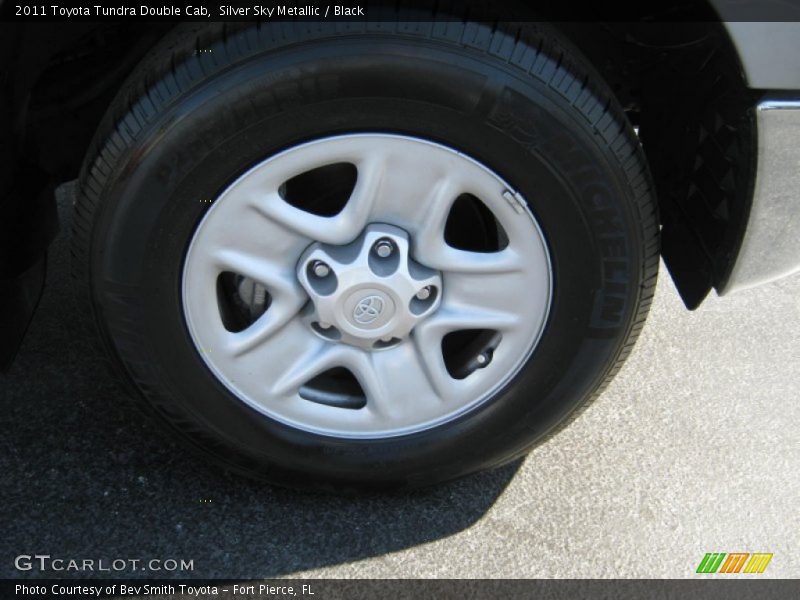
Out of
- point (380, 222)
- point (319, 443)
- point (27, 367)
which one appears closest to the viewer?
point (380, 222)

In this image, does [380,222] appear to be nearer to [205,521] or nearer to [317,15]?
[317,15]

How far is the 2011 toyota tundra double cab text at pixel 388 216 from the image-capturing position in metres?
1.54

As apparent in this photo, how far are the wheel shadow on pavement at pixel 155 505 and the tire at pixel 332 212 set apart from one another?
108 mm

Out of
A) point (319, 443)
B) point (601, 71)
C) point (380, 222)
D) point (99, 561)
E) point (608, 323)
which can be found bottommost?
point (99, 561)

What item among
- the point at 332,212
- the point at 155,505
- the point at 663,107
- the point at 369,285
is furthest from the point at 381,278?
the point at 663,107

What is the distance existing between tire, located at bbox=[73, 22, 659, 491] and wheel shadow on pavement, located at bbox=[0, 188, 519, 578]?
4.3 inches

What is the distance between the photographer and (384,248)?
1706 mm

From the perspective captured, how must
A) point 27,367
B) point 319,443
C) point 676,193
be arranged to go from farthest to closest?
point 27,367, point 676,193, point 319,443

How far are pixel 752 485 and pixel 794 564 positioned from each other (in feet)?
0.76

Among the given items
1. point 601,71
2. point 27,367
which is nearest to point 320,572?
point 27,367

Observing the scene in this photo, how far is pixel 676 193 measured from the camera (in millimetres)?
1990

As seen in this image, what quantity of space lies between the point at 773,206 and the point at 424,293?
2.24 ft

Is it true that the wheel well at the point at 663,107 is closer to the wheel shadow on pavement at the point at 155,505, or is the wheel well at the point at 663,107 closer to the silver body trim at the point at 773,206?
the silver body trim at the point at 773,206

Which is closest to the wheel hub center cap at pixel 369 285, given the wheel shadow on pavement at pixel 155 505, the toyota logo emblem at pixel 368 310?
the toyota logo emblem at pixel 368 310
